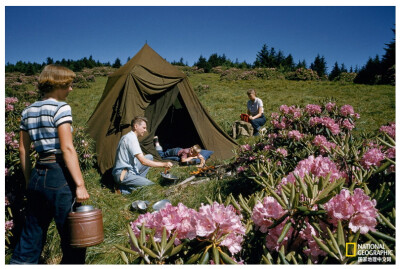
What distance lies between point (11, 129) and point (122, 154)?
1.38 meters

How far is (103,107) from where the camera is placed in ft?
17.6

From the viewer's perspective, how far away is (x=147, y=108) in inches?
216

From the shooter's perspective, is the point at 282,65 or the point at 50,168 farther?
the point at 282,65

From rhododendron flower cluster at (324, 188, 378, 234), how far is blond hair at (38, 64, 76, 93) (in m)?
1.72

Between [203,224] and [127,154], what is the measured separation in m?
3.10

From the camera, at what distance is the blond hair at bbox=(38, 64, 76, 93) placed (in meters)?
1.66

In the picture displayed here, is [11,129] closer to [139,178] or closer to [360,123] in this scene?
[139,178]

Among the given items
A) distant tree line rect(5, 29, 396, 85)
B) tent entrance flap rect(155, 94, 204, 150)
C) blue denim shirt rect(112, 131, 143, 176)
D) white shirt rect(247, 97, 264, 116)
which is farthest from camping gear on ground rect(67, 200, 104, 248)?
distant tree line rect(5, 29, 396, 85)

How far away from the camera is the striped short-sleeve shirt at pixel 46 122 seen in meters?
1.60

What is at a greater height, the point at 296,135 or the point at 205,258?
the point at 296,135

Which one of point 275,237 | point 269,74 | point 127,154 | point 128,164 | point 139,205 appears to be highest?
point 269,74

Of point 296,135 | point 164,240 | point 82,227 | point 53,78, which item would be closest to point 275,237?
point 164,240

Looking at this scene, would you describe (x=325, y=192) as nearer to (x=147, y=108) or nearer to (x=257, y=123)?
(x=147, y=108)
